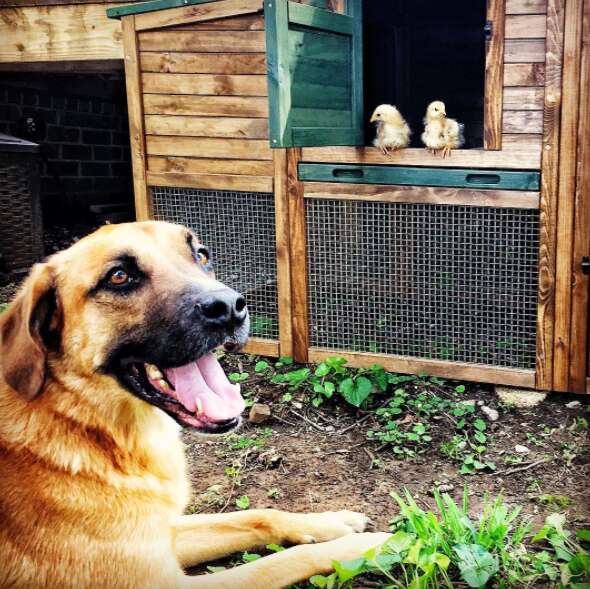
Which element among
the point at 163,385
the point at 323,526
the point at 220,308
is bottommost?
the point at 323,526

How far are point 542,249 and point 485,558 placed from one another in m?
2.06

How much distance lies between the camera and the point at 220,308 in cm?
228

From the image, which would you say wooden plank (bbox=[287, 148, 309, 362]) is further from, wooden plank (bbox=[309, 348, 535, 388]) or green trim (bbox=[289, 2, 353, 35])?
green trim (bbox=[289, 2, 353, 35])

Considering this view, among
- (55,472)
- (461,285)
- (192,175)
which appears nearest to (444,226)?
(461,285)

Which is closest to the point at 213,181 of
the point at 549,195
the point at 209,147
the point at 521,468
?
the point at 209,147

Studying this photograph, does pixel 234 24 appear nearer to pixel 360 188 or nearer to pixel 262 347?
pixel 360 188

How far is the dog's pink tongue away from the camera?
7.86 ft

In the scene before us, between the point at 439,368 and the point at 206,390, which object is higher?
the point at 206,390

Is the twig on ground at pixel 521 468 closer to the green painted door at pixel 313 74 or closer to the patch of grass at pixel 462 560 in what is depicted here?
the patch of grass at pixel 462 560

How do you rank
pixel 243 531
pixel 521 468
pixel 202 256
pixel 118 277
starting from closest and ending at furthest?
pixel 118 277
pixel 202 256
pixel 243 531
pixel 521 468

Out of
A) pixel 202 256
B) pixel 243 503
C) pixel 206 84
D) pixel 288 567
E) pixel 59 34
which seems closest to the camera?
pixel 288 567

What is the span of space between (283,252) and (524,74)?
1.72 m

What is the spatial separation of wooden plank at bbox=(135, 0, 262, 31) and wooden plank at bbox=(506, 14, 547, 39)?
1.41 meters

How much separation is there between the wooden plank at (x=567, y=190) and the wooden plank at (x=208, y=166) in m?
1.71
